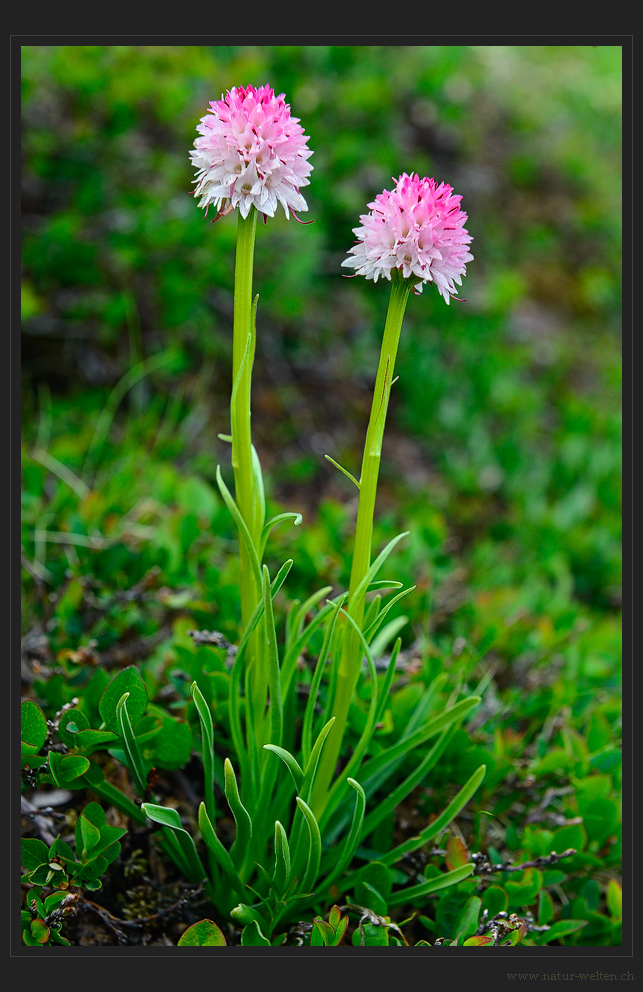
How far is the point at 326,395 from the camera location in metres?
3.02

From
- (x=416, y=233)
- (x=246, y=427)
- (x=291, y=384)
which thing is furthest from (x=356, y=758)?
(x=291, y=384)

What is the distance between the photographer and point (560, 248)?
13.4 ft

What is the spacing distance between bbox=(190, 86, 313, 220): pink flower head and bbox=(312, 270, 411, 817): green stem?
19cm

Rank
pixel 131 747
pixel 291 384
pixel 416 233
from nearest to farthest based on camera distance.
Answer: pixel 416 233 < pixel 131 747 < pixel 291 384

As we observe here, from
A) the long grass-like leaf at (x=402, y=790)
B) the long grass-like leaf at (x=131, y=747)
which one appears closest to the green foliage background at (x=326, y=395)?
the long grass-like leaf at (x=402, y=790)

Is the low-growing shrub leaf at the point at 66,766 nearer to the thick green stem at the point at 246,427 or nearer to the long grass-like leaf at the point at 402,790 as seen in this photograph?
the thick green stem at the point at 246,427

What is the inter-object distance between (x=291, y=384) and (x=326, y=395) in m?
0.16

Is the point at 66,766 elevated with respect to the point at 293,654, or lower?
lower

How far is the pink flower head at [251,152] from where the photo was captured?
923mm

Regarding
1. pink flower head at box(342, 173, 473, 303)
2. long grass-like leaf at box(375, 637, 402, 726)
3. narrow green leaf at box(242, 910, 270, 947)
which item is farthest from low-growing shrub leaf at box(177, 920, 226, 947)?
pink flower head at box(342, 173, 473, 303)

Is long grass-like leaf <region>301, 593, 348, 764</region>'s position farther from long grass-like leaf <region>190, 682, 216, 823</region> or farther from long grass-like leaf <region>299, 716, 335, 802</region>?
long grass-like leaf <region>190, 682, 216, 823</region>

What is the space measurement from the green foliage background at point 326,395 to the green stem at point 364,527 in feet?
1.03

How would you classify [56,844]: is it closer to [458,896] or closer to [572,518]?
[458,896]

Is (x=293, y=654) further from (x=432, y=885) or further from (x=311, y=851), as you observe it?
(x=432, y=885)
